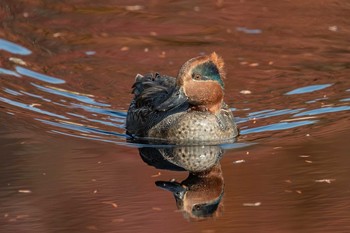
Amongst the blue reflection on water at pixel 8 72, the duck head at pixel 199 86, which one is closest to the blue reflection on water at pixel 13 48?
the blue reflection on water at pixel 8 72

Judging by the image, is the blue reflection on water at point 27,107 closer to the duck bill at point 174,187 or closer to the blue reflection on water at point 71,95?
the blue reflection on water at point 71,95

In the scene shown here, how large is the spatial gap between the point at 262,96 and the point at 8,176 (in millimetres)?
4734

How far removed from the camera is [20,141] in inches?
492

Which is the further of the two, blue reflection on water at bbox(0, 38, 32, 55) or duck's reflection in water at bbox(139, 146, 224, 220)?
blue reflection on water at bbox(0, 38, 32, 55)

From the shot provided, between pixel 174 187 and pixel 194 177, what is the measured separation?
1.88 ft

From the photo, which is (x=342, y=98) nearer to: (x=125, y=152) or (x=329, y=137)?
(x=329, y=137)

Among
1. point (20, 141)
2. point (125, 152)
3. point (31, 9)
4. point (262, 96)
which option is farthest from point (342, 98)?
point (31, 9)

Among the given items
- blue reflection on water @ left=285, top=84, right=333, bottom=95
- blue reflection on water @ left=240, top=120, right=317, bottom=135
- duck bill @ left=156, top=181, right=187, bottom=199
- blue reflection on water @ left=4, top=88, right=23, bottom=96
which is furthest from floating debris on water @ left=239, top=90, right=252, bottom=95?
duck bill @ left=156, top=181, right=187, bottom=199

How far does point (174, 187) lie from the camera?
10.7 meters

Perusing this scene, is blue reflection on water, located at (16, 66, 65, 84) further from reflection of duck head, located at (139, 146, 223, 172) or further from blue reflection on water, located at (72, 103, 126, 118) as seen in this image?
reflection of duck head, located at (139, 146, 223, 172)

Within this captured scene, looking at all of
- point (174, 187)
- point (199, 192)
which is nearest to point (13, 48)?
point (174, 187)

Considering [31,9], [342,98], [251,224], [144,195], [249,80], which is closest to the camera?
[251,224]

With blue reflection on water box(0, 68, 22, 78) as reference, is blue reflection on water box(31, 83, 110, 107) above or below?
below

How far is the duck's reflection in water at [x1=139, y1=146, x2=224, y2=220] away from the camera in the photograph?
10195mm
